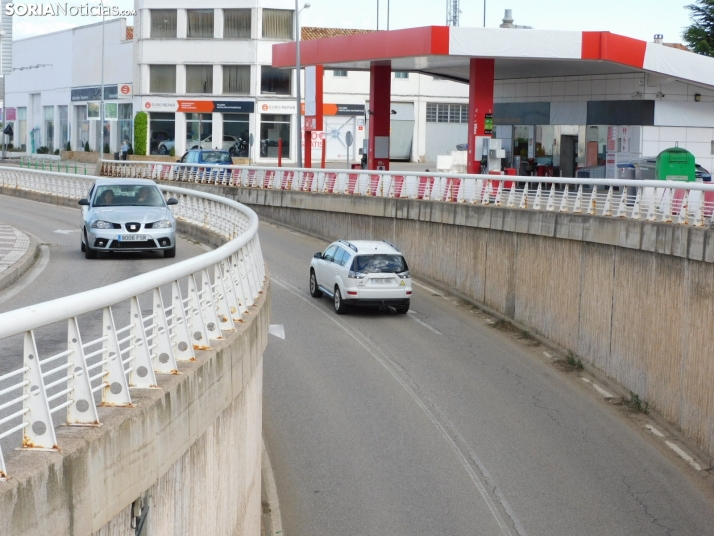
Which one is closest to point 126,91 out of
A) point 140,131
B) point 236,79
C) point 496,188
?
point 140,131

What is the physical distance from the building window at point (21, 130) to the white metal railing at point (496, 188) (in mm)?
46646

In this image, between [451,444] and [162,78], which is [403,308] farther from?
[162,78]

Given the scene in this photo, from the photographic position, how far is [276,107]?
71750 millimetres

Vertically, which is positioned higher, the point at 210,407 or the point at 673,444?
the point at 210,407

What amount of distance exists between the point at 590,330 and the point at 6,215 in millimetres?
20865

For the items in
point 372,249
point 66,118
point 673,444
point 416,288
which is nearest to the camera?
point 673,444

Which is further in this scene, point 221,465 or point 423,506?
point 423,506

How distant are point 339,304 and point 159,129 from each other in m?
49.2

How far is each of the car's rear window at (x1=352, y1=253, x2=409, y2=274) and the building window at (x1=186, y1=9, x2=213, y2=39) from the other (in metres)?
49.0

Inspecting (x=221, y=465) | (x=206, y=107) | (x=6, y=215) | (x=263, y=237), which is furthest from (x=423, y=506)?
(x=206, y=107)

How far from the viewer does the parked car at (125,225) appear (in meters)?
22.9

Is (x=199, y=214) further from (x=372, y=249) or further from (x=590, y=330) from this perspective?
(x=590, y=330)

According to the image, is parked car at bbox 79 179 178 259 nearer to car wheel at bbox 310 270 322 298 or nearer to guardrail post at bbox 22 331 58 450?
car wheel at bbox 310 270 322 298

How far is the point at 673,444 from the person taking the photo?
19000mm
